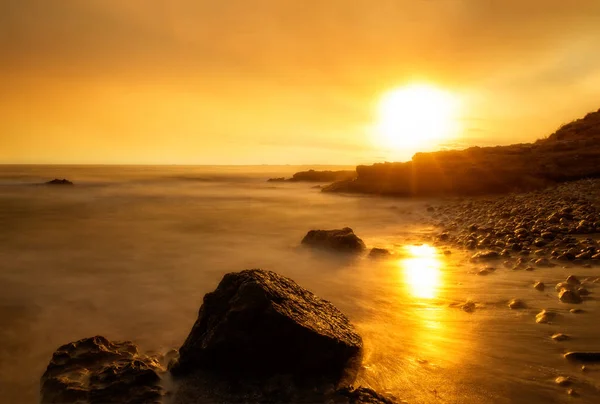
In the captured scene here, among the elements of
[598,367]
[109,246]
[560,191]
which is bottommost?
[109,246]

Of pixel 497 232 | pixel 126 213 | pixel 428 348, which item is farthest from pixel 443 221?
pixel 126 213

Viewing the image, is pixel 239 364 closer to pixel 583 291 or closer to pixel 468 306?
pixel 468 306

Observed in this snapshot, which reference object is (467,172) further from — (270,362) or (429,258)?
(270,362)

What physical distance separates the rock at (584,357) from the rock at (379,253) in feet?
15.5

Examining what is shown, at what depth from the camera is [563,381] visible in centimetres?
287

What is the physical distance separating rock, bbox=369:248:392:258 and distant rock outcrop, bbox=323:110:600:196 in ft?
36.8

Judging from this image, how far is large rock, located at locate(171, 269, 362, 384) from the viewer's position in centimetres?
308

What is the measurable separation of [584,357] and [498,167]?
16170 millimetres

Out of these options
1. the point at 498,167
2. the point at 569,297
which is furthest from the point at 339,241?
the point at 498,167

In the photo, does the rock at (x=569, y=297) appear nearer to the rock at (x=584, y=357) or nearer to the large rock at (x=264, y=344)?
the rock at (x=584, y=357)

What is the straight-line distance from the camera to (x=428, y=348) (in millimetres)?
3627

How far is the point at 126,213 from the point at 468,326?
16.8 metres

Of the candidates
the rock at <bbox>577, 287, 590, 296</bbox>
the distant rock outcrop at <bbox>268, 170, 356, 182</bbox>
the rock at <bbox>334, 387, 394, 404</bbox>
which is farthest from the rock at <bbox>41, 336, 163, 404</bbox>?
the distant rock outcrop at <bbox>268, 170, 356, 182</bbox>

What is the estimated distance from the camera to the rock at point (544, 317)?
156 inches
